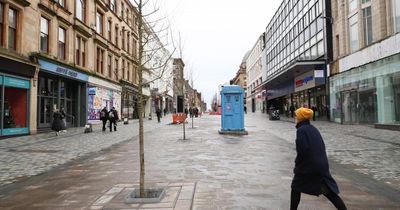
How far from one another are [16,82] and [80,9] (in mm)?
10598

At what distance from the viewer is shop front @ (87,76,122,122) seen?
27.4 metres

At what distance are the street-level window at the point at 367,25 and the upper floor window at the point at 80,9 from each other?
19569mm

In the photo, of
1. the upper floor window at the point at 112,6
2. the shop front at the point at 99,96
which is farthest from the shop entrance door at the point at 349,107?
the upper floor window at the point at 112,6

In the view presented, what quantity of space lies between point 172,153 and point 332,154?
493 cm

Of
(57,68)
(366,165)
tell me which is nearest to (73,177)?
(366,165)

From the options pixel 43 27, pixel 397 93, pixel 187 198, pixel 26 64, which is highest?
pixel 43 27

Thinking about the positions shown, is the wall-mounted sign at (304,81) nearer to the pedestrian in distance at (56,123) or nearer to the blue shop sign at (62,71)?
the blue shop sign at (62,71)

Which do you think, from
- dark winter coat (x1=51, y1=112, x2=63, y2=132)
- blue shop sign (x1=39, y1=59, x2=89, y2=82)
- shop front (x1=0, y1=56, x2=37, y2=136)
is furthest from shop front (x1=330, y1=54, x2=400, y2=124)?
shop front (x1=0, y1=56, x2=37, y2=136)

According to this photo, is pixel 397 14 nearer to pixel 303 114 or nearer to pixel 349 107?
pixel 349 107

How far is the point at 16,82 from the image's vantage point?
16922 millimetres

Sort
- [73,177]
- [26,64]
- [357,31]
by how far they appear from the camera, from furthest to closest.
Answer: [357,31]
[26,64]
[73,177]

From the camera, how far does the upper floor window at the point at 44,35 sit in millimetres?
19844

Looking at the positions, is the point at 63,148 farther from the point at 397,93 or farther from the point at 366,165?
the point at 397,93

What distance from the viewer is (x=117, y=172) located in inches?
307
